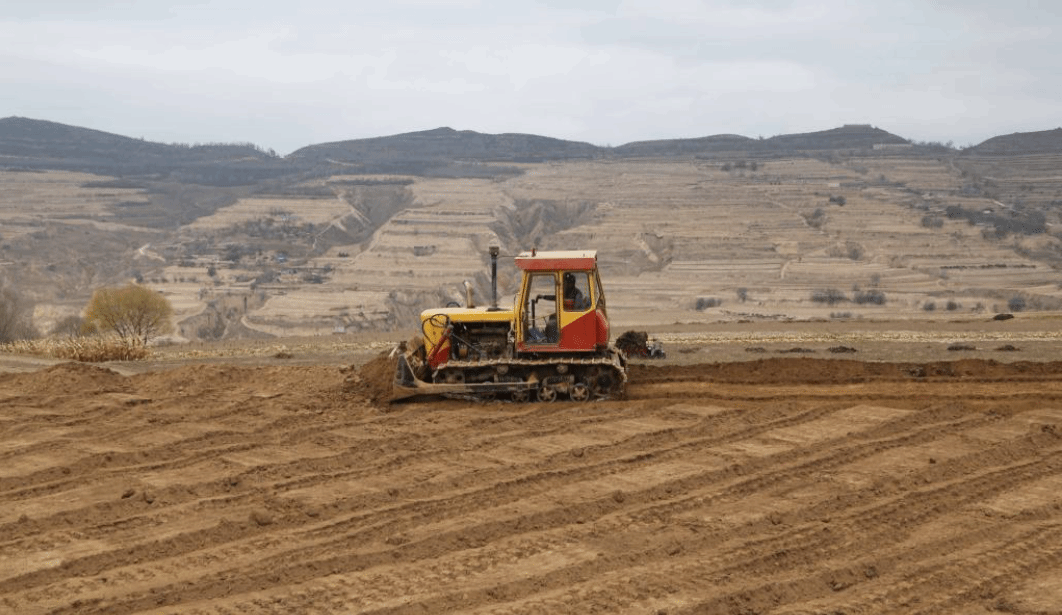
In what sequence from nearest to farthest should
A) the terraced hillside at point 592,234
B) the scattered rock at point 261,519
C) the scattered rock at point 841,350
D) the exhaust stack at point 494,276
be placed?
the scattered rock at point 261,519 → the exhaust stack at point 494,276 → the scattered rock at point 841,350 → the terraced hillside at point 592,234

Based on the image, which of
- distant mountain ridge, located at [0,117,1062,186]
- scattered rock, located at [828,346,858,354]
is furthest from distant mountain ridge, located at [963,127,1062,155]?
scattered rock, located at [828,346,858,354]

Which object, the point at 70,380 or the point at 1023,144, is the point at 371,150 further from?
the point at 70,380

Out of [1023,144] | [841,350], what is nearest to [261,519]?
[841,350]

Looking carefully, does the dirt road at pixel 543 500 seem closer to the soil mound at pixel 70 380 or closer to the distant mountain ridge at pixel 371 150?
the soil mound at pixel 70 380

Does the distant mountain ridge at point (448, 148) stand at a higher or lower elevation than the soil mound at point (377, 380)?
higher

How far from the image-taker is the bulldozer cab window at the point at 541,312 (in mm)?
18422

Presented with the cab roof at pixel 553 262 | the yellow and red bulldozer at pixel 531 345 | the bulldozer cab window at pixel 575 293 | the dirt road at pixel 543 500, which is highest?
the cab roof at pixel 553 262

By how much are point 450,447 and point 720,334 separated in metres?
21.8

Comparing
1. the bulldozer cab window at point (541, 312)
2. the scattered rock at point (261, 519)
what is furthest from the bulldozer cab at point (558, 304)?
the scattered rock at point (261, 519)

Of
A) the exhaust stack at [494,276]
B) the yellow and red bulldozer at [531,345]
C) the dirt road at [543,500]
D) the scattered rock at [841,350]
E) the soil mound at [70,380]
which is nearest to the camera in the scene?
the dirt road at [543,500]

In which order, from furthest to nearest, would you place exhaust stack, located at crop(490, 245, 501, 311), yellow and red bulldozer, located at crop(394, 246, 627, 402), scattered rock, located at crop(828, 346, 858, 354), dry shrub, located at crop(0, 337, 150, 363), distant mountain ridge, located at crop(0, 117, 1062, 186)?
1. distant mountain ridge, located at crop(0, 117, 1062, 186)
2. dry shrub, located at crop(0, 337, 150, 363)
3. scattered rock, located at crop(828, 346, 858, 354)
4. yellow and red bulldozer, located at crop(394, 246, 627, 402)
5. exhaust stack, located at crop(490, 245, 501, 311)

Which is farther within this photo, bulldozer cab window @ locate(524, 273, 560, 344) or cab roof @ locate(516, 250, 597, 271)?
bulldozer cab window @ locate(524, 273, 560, 344)

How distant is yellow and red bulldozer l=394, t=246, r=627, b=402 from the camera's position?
725 inches

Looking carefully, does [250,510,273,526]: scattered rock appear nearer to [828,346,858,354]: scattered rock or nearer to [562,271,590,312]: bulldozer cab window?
[562,271,590,312]: bulldozer cab window
